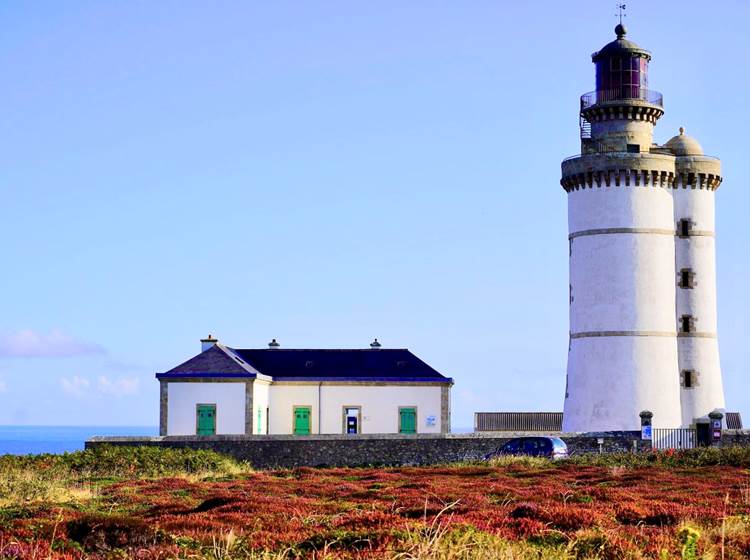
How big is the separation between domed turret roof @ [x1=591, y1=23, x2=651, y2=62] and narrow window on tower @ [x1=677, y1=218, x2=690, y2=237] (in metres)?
7.66

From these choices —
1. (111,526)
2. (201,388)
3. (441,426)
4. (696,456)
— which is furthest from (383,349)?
(111,526)

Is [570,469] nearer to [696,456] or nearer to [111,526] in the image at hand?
[696,456]

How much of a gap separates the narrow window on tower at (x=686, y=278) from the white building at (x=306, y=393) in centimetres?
1119

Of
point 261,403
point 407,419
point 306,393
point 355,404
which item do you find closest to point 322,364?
point 306,393

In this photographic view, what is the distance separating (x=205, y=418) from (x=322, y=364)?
682 cm

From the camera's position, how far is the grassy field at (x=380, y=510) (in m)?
12.7

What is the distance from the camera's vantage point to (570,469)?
110 ft

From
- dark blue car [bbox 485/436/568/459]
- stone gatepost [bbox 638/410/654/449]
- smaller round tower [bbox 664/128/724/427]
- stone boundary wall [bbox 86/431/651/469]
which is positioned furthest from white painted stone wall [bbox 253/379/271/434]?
smaller round tower [bbox 664/128/724/427]

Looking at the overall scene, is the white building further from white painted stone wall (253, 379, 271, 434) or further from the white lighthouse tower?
the white lighthouse tower

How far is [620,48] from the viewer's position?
171 feet

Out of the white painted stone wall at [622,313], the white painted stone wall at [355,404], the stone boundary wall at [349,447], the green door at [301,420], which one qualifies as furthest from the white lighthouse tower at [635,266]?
the green door at [301,420]

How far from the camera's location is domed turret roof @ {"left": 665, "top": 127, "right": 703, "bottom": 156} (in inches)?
2095

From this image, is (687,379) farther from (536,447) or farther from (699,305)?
(536,447)

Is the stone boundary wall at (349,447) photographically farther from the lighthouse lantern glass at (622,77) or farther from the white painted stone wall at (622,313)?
the lighthouse lantern glass at (622,77)
